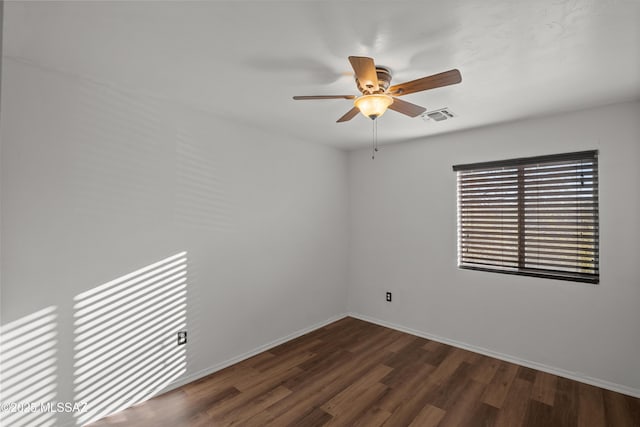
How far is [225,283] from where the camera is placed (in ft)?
10.4

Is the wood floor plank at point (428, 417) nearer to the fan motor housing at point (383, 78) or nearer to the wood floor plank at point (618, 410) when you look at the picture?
the wood floor plank at point (618, 410)

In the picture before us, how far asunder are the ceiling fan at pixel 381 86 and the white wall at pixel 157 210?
1.37 m

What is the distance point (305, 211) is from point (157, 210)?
174 centimetres

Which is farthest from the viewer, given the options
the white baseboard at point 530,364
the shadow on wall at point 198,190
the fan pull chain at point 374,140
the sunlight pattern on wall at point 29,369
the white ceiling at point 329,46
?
the fan pull chain at point 374,140

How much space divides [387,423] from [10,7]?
326 centimetres

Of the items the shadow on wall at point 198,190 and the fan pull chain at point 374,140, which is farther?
the fan pull chain at point 374,140

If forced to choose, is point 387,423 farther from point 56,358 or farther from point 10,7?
point 10,7

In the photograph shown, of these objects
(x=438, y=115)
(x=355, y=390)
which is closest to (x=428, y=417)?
(x=355, y=390)

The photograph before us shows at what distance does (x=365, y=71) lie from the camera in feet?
6.01

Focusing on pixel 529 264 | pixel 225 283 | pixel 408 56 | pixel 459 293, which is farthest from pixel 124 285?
pixel 529 264

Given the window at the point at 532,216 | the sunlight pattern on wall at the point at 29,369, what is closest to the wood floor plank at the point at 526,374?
the window at the point at 532,216

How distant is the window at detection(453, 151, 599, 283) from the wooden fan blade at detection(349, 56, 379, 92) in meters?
2.04

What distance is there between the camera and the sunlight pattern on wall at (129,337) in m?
A: 2.33

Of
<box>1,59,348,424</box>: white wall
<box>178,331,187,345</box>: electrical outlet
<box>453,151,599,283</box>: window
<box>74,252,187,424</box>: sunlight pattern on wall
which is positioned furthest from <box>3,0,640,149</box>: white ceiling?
<box>178,331,187,345</box>: electrical outlet
